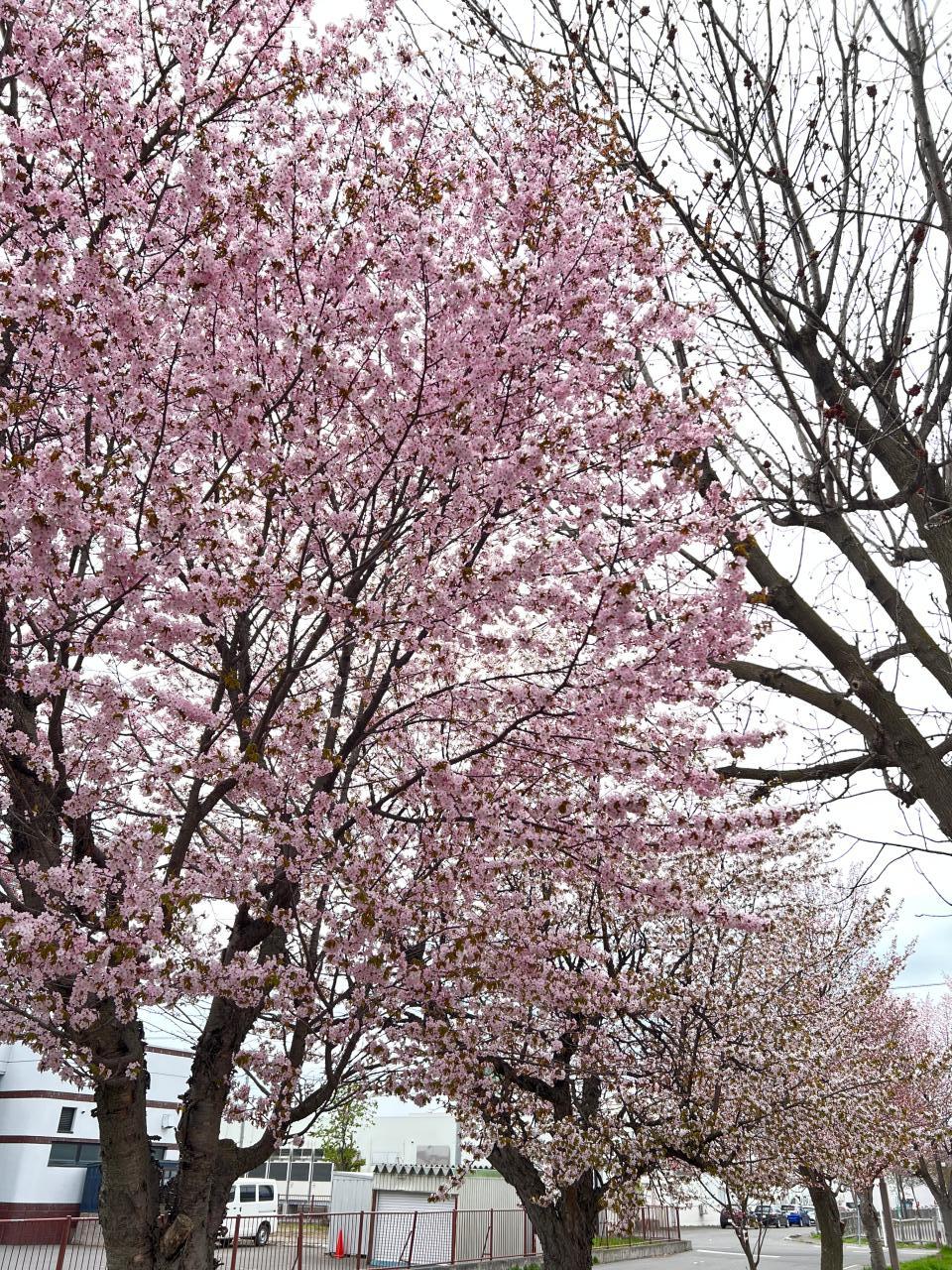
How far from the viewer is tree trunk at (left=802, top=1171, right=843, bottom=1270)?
14435 millimetres

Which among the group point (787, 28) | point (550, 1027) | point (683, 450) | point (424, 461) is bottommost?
point (550, 1027)

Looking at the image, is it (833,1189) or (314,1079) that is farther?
(833,1189)

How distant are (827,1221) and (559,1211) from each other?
24.9ft

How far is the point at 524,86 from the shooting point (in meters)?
6.56

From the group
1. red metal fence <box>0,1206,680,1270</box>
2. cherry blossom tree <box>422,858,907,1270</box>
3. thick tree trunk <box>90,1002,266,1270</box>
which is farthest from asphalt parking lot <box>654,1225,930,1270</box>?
thick tree trunk <box>90,1002,266,1270</box>

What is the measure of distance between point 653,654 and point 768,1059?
7941 mm

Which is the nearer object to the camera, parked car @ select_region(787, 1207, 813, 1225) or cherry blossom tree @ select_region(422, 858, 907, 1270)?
cherry blossom tree @ select_region(422, 858, 907, 1270)

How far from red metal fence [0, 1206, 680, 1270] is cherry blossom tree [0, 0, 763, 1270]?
8984 millimetres

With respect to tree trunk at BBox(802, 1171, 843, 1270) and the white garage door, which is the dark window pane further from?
tree trunk at BBox(802, 1171, 843, 1270)

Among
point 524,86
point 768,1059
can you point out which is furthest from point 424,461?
point 768,1059

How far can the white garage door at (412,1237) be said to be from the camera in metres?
18.7

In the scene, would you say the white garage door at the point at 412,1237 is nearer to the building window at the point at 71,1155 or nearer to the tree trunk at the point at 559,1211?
the building window at the point at 71,1155

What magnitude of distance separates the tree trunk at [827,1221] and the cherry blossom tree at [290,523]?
35.7 feet

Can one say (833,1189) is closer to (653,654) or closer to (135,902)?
(653,654)
